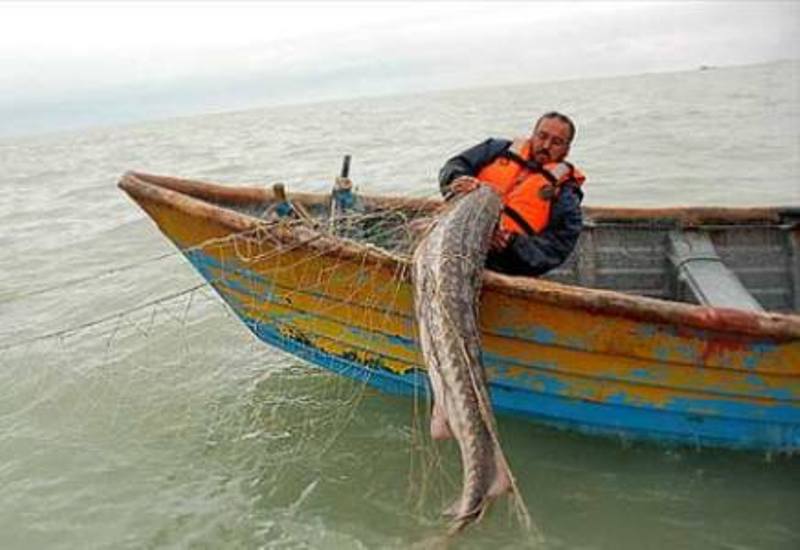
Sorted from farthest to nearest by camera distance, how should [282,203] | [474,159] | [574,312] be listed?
[282,203] → [474,159] → [574,312]

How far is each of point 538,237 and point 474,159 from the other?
76 centimetres

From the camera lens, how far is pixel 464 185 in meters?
5.04

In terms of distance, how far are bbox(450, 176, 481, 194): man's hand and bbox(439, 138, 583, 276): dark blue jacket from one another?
156mm

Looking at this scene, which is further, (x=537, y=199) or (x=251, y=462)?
(x=251, y=462)

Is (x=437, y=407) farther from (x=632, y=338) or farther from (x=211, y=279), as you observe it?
(x=211, y=279)

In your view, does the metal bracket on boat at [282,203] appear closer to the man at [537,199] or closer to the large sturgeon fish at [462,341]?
the man at [537,199]

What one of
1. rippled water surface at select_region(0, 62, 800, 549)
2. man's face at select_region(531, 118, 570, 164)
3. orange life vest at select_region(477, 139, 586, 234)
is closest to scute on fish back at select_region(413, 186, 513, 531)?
orange life vest at select_region(477, 139, 586, 234)

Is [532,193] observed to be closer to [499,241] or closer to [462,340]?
[499,241]

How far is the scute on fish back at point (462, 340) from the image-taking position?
3.42m

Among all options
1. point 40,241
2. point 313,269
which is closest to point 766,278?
point 313,269

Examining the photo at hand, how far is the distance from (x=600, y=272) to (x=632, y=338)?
2.08 meters

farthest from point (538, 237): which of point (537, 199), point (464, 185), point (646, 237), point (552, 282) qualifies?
point (646, 237)

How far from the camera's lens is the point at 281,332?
19.3 ft

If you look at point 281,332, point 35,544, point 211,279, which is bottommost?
point 35,544
